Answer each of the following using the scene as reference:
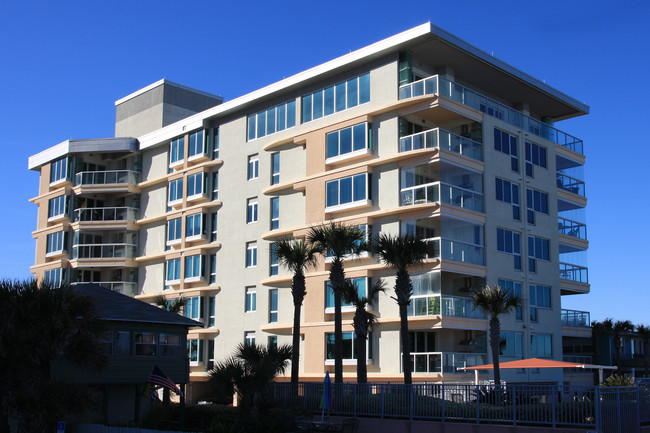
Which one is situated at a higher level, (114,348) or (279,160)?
(279,160)

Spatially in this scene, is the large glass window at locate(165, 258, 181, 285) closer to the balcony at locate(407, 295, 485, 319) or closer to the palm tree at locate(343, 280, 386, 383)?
the palm tree at locate(343, 280, 386, 383)

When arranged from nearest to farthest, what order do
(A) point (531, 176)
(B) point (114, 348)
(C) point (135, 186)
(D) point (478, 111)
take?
(B) point (114, 348) < (D) point (478, 111) < (A) point (531, 176) < (C) point (135, 186)

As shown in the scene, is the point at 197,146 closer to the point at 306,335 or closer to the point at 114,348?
the point at 306,335

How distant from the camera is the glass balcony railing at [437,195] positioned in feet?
124

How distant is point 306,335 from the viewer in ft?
136

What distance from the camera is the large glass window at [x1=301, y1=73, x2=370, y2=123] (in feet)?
136

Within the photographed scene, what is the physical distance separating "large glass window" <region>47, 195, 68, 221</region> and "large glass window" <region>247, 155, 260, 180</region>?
58.3 ft

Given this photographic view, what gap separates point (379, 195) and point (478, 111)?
7.12 meters

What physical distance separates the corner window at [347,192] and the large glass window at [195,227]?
12241mm

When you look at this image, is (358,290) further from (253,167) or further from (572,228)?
(572,228)

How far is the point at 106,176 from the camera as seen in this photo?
57.6m

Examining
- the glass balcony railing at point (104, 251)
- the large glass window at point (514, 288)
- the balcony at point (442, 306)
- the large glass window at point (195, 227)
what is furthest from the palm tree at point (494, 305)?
the glass balcony railing at point (104, 251)

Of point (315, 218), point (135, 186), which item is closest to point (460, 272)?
point (315, 218)

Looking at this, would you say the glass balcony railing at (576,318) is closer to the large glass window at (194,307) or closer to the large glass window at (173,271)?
the large glass window at (194,307)
